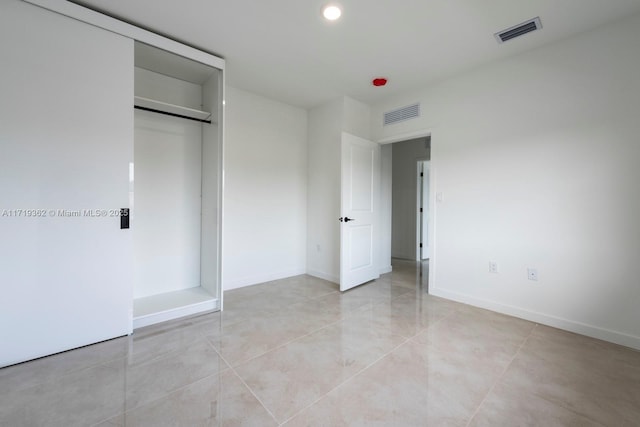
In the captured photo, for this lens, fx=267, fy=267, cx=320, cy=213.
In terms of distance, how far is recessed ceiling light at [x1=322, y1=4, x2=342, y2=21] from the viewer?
81.8 inches

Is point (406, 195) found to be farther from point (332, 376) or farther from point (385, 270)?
point (332, 376)

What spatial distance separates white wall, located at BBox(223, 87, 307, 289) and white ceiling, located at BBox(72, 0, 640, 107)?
704 millimetres

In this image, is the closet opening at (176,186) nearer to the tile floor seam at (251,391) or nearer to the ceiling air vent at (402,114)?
the tile floor seam at (251,391)

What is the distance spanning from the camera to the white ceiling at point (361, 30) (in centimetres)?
208

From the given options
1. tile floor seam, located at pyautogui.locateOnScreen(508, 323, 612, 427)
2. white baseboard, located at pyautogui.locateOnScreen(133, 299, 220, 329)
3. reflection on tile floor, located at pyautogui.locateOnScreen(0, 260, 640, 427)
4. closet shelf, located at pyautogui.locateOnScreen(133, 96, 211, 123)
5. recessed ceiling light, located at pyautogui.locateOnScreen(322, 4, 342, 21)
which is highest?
recessed ceiling light, located at pyautogui.locateOnScreen(322, 4, 342, 21)

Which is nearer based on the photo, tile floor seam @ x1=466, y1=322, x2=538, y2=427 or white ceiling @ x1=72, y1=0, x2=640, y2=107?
tile floor seam @ x1=466, y1=322, x2=538, y2=427

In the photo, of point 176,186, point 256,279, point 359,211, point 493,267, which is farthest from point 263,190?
point 493,267

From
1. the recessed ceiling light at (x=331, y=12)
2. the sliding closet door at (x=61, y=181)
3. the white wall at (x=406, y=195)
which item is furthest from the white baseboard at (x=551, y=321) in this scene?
the sliding closet door at (x=61, y=181)

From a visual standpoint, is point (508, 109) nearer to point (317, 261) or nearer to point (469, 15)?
point (469, 15)

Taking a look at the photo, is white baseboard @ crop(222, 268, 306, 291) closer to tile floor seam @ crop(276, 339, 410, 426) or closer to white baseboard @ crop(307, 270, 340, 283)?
white baseboard @ crop(307, 270, 340, 283)

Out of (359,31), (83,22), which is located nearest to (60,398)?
(83,22)

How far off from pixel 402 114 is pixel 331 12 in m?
1.89

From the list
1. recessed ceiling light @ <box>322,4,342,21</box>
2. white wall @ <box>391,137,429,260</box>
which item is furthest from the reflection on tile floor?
white wall @ <box>391,137,429,260</box>

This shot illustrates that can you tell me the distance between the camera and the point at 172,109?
9.42 feet
